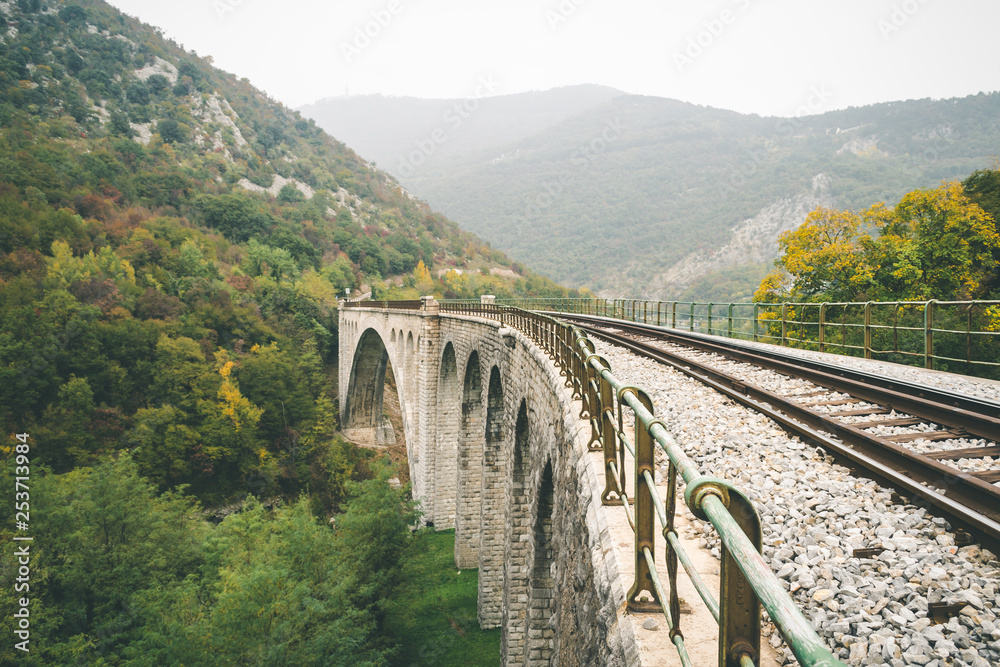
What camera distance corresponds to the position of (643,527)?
214 cm

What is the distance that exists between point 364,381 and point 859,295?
30963 millimetres

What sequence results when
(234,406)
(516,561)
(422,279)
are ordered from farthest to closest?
(422,279) → (234,406) → (516,561)

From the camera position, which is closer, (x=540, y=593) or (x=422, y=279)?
(x=540, y=593)

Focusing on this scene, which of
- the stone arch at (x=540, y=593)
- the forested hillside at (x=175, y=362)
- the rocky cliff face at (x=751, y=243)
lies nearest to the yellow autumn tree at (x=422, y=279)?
the forested hillside at (x=175, y=362)

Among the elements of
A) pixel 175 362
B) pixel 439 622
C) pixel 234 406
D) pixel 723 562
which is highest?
pixel 723 562

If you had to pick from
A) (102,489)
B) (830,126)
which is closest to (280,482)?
(102,489)

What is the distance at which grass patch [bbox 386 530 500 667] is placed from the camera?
14.8 meters

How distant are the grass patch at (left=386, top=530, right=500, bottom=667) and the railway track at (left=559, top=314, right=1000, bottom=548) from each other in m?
12.2

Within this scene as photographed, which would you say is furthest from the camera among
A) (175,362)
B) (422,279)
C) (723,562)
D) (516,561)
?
(422,279)

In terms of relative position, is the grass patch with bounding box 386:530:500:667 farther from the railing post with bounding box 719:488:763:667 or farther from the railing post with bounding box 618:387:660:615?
the railing post with bounding box 719:488:763:667

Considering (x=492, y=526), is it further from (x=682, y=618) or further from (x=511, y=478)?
(x=682, y=618)

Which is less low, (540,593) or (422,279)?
(422,279)

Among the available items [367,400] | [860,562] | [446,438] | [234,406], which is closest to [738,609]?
[860,562]

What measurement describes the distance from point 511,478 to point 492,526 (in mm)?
5814
